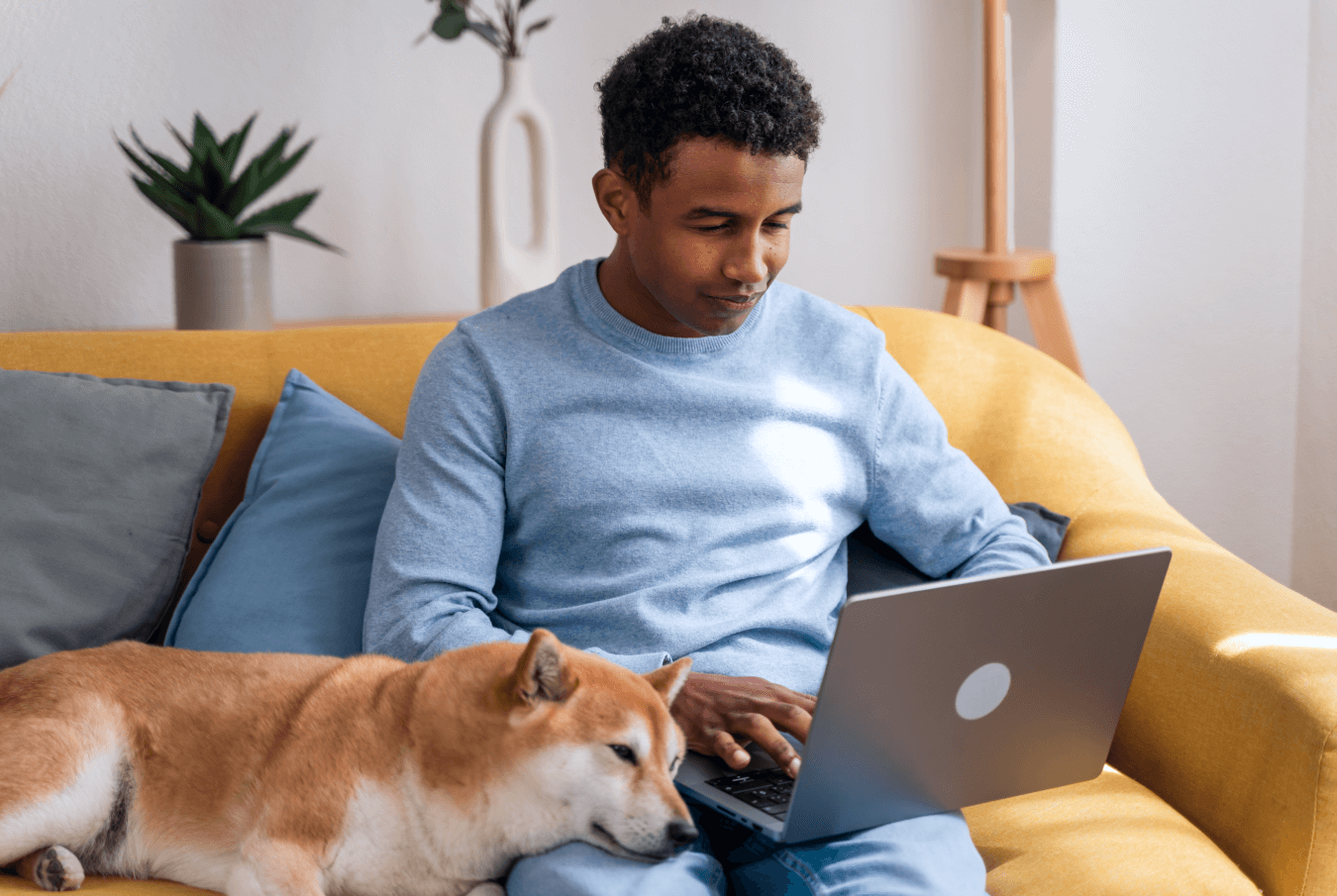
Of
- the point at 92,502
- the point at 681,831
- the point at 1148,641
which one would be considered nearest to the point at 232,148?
the point at 92,502

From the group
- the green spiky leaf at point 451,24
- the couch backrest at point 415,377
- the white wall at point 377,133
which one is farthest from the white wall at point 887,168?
the couch backrest at point 415,377

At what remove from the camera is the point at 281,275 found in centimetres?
239

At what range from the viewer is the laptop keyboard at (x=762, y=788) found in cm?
105

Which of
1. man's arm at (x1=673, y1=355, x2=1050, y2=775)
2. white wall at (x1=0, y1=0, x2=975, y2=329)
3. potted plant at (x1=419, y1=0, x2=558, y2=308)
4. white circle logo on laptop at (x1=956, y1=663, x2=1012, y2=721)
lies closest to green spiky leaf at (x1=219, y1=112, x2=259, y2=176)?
white wall at (x1=0, y1=0, x2=975, y2=329)

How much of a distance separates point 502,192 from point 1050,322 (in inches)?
44.1

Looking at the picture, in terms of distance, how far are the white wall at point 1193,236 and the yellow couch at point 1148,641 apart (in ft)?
2.58

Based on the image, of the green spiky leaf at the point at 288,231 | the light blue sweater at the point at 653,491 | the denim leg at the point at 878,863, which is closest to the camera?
the denim leg at the point at 878,863

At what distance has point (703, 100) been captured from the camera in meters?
1.33

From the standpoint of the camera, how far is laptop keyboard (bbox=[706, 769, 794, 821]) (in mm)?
1047

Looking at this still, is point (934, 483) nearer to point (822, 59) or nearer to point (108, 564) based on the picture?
point (108, 564)

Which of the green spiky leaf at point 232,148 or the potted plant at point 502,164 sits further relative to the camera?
the potted plant at point 502,164

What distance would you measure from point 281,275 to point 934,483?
1.51 metres

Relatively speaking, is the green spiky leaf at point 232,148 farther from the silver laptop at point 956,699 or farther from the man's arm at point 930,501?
the silver laptop at point 956,699

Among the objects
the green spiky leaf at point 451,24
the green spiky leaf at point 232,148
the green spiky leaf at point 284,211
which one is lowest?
the green spiky leaf at point 284,211
